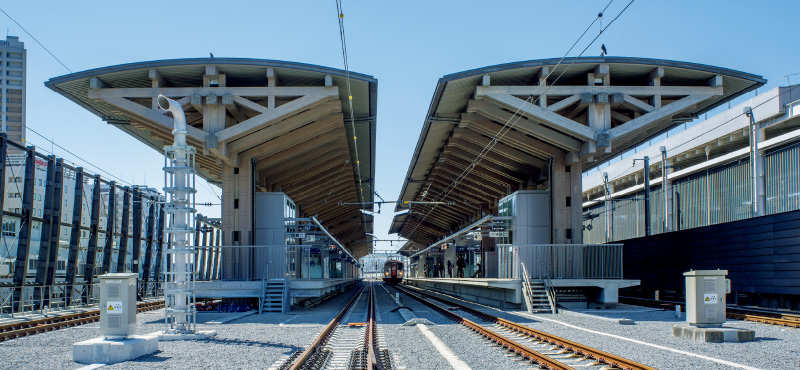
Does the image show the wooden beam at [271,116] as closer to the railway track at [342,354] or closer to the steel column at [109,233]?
the steel column at [109,233]

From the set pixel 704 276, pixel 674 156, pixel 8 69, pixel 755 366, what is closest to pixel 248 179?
pixel 704 276

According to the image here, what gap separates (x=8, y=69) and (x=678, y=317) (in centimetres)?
7768

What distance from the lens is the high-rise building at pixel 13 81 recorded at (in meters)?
73.5

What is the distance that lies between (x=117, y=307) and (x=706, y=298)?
30.0 ft

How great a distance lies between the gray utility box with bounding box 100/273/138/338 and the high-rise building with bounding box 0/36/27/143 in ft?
235

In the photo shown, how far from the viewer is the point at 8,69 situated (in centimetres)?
7444

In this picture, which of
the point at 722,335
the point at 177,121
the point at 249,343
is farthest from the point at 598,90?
the point at 249,343

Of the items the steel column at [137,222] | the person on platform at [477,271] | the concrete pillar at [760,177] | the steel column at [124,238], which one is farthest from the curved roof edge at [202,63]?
the person on platform at [477,271]

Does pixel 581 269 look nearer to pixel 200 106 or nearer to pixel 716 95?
pixel 716 95

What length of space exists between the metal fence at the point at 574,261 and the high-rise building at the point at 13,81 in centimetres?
6759

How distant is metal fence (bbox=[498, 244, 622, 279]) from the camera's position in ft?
68.5

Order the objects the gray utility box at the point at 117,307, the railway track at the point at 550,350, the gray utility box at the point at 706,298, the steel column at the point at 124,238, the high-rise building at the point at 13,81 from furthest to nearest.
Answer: the high-rise building at the point at 13,81, the steel column at the point at 124,238, the gray utility box at the point at 706,298, the gray utility box at the point at 117,307, the railway track at the point at 550,350

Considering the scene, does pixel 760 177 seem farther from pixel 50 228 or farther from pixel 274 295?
pixel 50 228

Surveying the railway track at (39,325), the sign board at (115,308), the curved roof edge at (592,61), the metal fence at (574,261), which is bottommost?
the railway track at (39,325)
